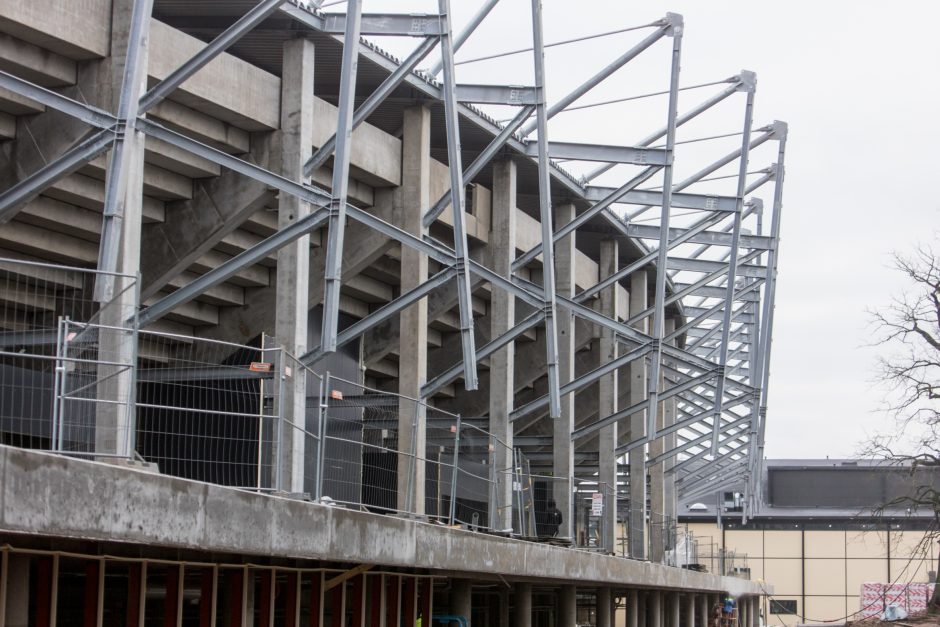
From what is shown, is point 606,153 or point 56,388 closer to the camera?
point 56,388

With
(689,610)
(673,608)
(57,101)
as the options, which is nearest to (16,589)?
(57,101)

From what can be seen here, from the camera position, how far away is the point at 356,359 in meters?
27.8

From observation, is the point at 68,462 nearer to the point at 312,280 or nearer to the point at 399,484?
the point at 399,484

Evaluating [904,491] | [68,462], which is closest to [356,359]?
[68,462]

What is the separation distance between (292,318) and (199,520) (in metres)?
9.36

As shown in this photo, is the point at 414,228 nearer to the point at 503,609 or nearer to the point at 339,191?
the point at 339,191

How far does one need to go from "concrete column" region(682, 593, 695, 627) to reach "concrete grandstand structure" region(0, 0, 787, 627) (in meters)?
5.70

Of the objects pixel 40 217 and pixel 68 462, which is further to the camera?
pixel 40 217

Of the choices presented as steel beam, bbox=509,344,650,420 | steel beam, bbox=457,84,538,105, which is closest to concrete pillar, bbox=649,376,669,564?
steel beam, bbox=509,344,650,420

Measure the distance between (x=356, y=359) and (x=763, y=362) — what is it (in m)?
15.5

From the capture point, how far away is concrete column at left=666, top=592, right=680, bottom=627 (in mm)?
38594

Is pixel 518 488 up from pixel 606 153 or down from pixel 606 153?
down

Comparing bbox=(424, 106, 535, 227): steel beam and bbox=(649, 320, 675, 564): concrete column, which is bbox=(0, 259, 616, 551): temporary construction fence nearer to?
bbox=(424, 106, 535, 227): steel beam

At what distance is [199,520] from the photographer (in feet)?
33.7
